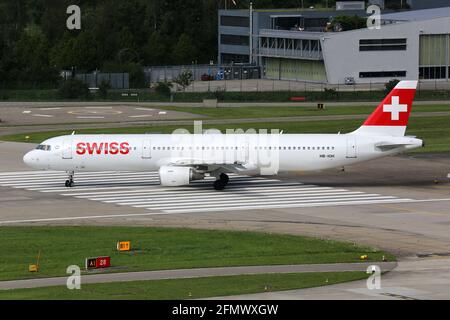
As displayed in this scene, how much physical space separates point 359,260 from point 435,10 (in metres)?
121

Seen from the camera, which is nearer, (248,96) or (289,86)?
(248,96)

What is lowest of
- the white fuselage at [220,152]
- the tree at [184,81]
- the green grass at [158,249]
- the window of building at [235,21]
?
the green grass at [158,249]

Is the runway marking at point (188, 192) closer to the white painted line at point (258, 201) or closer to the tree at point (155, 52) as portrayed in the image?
the white painted line at point (258, 201)

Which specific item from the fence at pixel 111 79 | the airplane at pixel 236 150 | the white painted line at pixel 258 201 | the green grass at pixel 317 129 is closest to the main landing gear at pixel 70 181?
the airplane at pixel 236 150

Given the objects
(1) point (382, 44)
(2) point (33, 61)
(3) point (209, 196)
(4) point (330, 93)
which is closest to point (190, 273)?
(3) point (209, 196)

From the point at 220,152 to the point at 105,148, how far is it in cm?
741

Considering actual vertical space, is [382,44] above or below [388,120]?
above

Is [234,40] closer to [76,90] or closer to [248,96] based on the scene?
[248,96]

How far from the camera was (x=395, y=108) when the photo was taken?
73188mm

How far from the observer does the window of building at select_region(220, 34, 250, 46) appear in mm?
180375

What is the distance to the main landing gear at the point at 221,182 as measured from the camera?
235 feet

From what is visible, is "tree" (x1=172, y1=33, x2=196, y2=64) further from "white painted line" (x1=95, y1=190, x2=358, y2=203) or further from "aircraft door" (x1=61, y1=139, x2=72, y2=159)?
"white painted line" (x1=95, y1=190, x2=358, y2=203)

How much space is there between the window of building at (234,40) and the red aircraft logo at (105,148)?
109 metres
